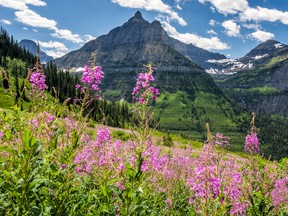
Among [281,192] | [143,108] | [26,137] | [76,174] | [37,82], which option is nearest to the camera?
[26,137]

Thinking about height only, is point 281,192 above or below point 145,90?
below

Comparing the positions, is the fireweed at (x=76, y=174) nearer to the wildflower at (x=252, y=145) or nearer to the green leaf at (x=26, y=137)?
the green leaf at (x=26, y=137)

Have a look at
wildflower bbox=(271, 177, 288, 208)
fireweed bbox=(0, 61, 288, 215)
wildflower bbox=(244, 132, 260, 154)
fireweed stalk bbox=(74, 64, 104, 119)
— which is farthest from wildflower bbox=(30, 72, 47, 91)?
wildflower bbox=(271, 177, 288, 208)

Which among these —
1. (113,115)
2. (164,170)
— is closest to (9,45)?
(113,115)

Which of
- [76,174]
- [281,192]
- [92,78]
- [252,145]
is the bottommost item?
[281,192]

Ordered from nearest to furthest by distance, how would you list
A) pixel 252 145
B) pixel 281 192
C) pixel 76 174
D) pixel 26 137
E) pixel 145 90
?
pixel 26 137 < pixel 145 90 < pixel 76 174 < pixel 252 145 < pixel 281 192

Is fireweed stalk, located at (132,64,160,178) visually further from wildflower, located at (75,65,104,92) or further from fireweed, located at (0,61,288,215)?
wildflower, located at (75,65,104,92)

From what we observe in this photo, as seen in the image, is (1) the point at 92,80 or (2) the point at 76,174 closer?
(2) the point at 76,174

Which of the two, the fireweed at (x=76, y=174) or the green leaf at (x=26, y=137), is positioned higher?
the green leaf at (x=26, y=137)

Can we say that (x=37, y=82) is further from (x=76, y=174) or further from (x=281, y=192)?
(x=281, y=192)

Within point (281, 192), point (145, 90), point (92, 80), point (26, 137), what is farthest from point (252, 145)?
point (26, 137)

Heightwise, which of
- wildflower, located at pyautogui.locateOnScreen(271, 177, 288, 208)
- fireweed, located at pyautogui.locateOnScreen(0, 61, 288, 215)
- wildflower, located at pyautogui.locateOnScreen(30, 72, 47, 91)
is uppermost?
wildflower, located at pyautogui.locateOnScreen(30, 72, 47, 91)

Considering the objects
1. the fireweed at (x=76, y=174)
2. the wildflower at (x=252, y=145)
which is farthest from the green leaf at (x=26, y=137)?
the wildflower at (x=252, y=145)

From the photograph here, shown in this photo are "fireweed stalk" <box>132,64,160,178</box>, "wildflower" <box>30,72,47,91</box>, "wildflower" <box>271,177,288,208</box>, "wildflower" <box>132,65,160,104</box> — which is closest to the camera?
"fireweed stalk" <box>132,64,160,178</box>
